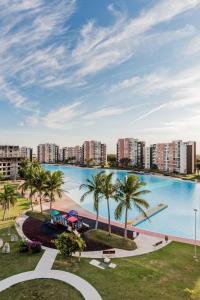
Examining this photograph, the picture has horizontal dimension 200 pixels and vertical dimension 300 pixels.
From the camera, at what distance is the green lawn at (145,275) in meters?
13.8

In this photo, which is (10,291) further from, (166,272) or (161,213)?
(161,213)

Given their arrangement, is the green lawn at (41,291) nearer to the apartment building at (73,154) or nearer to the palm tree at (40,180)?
the palm tree at (40,180)

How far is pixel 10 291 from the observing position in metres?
13.8

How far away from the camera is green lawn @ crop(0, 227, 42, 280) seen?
52.7ft

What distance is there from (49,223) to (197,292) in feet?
58.8

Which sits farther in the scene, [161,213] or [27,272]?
[161,213]

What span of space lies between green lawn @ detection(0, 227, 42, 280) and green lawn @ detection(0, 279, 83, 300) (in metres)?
1.83

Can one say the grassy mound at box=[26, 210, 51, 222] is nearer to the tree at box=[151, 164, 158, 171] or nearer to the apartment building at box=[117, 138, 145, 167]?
the tree at box=[151, 164, 158, 171]

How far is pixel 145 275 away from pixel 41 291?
7.07 metres

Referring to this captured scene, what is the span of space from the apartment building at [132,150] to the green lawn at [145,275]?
286 feet

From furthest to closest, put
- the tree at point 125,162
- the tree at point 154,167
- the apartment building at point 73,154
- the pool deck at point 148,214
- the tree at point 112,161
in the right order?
the apartment building at point 73,154 → the tree at point 112,161 → the tree at point 125,162 → the tree at point 154,167 → the pool deck at point 148,214

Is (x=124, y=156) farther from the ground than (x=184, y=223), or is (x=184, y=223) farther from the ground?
(x=124, y=156)

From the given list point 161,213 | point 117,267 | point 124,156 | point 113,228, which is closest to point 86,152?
point 124,156

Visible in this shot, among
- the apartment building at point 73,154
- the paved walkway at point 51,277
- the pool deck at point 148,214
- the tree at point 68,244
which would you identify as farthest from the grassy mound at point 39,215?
the apartment building at point 73,154
